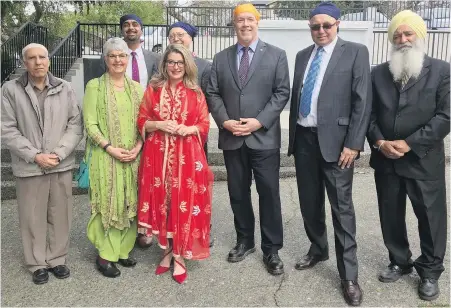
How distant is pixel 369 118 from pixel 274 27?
7.34m

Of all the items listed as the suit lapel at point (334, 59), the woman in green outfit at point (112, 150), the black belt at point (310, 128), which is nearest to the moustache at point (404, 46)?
the suit lapel at point (334, 59)

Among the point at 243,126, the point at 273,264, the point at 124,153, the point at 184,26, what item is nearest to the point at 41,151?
the point at 124,153

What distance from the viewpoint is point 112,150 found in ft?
12.7

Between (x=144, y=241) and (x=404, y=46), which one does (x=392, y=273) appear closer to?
(x=404, y=46)

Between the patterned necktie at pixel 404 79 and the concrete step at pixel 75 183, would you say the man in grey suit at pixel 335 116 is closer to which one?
the patterned necktie at pixel 404 79

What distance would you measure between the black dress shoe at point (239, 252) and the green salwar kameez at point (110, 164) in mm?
934

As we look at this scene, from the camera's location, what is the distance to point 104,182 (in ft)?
13.0

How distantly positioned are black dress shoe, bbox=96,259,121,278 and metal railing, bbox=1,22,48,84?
6.33 metres

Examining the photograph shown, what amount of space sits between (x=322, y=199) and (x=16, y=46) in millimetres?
8318

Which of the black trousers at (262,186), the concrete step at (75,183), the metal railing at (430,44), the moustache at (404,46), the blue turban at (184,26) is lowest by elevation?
the concrete step at (75,183)

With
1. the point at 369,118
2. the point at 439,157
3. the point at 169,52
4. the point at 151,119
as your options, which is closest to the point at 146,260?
the point at 151,119

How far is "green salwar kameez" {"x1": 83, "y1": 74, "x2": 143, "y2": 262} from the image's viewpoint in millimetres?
3885

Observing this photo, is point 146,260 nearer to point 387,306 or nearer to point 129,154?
point 129,154

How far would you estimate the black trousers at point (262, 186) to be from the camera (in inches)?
159
